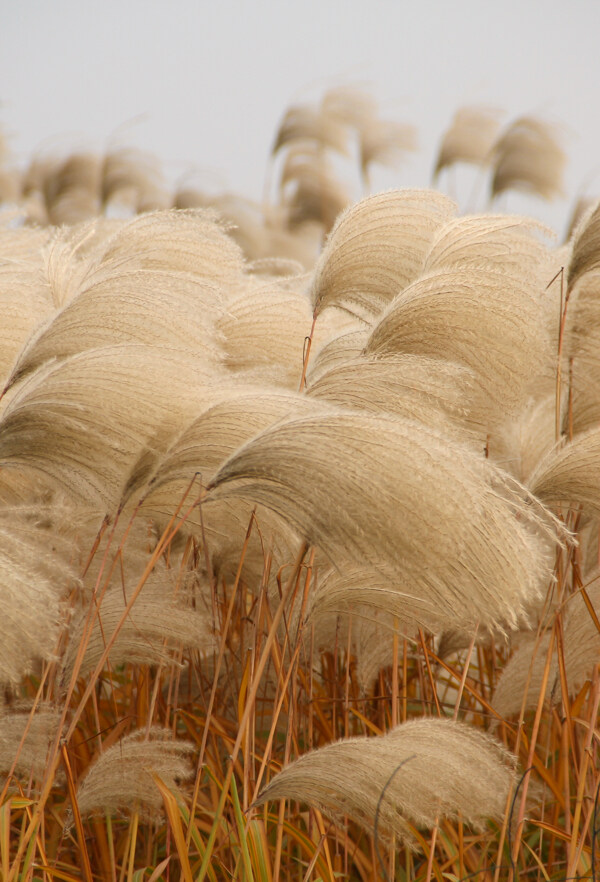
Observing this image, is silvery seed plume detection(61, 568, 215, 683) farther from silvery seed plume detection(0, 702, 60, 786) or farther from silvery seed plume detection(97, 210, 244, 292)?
silvery seed plume detection(97, 210, 244, 292)

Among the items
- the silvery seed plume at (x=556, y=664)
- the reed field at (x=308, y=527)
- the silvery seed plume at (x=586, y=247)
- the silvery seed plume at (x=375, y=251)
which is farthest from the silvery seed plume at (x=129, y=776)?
the silvery seed plume at (x=586, y=247)

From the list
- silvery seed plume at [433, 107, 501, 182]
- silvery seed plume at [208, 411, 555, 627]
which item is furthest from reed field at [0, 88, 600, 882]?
silvery seed plume at [433, 107, 501, 182]

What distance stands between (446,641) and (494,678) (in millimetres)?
362

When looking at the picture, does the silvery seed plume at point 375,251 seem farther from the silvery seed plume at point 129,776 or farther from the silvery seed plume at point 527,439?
the silvery seed plume at point 129,776

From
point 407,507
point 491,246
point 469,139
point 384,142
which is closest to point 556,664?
point 491,246

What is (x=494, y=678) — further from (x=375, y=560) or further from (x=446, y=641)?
(x=375, y=560)

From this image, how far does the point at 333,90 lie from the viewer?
308 inches

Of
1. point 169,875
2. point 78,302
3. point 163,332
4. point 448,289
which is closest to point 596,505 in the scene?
point 448,289

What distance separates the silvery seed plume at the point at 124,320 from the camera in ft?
4.70

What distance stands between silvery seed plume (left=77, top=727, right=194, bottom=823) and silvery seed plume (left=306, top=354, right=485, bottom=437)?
2.57 ft

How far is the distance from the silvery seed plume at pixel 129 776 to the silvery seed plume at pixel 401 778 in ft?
0.95

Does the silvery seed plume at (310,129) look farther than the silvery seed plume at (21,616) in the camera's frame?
Yes

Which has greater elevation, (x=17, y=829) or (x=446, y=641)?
(x=446, y=641)

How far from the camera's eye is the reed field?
1.09 meters
